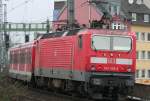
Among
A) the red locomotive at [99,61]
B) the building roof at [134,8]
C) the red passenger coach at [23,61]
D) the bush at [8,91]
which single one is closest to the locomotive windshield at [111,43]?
the red locomotive at [99,61]

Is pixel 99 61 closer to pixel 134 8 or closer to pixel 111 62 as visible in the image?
pixel 111 62

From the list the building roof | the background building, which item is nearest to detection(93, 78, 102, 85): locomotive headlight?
the background building

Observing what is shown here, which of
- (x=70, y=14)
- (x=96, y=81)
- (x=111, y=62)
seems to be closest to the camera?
(x=96, y=81)

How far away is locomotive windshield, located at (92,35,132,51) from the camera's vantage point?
2125cm

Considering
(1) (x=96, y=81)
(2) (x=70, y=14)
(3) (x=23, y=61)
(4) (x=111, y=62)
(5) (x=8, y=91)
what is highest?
(2) (x=70, y=14)

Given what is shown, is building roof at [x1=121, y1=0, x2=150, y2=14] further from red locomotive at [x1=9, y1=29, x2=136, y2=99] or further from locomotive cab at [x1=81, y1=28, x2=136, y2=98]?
locomotive cab at [x1=81, y1=28, x2=136, y2=98]

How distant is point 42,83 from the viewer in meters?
28.4

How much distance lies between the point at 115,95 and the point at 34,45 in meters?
9.40

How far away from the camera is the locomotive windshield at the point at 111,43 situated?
21.2 meters

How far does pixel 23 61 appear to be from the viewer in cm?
3378

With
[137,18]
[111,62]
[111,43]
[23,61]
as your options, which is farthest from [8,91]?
[137,18]

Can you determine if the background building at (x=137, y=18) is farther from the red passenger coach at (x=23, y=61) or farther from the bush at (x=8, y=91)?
the bush at (x=8, y=91)

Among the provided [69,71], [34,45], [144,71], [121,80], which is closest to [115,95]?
[121,80]

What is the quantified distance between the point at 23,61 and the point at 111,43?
42.9 feet
